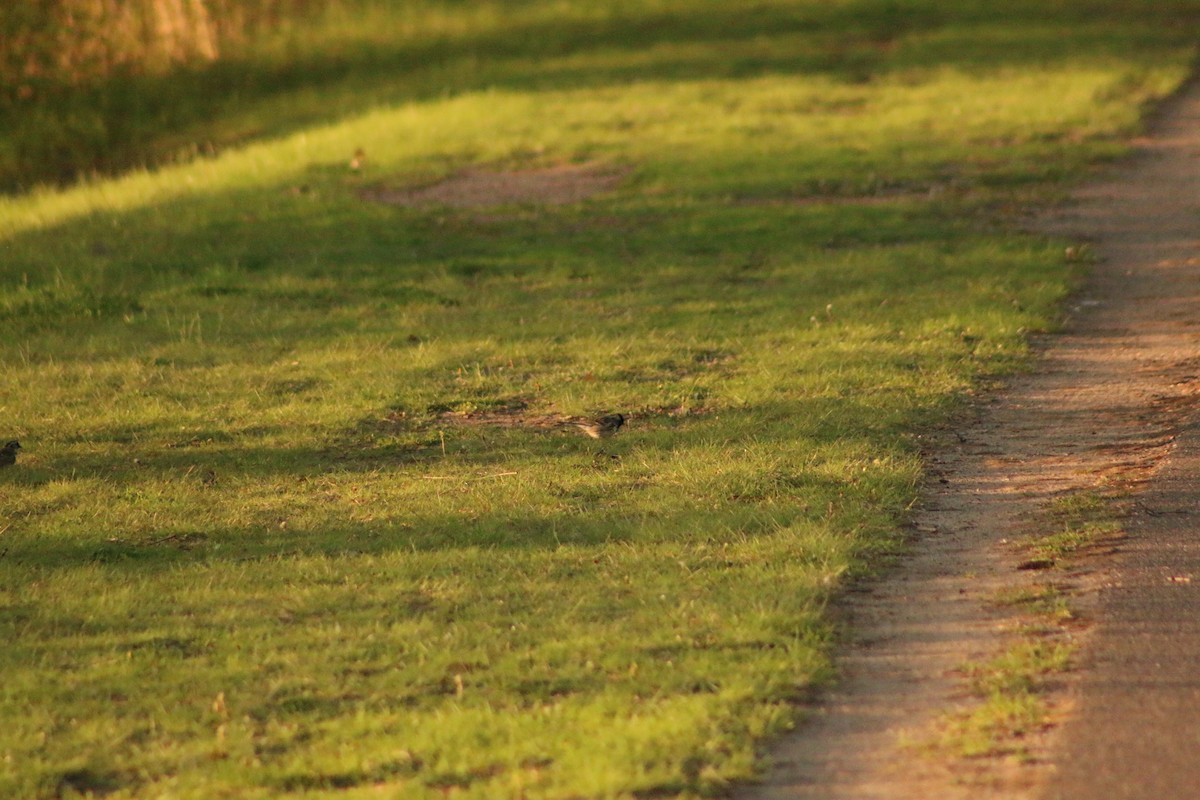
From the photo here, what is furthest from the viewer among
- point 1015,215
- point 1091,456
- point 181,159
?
point 181,159

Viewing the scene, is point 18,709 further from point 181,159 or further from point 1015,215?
point 181,159

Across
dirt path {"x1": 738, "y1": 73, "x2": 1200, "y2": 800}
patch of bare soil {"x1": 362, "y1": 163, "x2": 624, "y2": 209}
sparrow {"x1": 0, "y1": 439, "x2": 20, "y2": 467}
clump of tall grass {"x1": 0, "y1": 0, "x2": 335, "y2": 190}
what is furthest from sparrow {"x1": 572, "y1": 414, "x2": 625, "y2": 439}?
clump of tall grass {"x1": 0, "y1": 0, "x2": 335, "y2": 190}

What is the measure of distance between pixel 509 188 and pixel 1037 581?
962 cm

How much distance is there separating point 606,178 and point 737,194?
5.04ft

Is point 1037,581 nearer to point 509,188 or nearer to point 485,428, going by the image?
point 485,428

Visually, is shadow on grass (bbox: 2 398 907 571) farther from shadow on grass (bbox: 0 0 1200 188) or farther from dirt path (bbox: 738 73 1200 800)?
shadow on grass (bbox: 0 0 1200 188)

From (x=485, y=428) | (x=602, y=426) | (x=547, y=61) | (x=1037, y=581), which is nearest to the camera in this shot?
(x=1037, y=581)

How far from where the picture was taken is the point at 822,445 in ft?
23.3

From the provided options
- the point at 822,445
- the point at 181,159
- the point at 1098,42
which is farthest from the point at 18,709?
the point at 1098,42

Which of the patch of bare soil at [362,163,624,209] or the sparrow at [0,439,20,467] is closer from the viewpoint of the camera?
the sparrow at [0,439,20,467]

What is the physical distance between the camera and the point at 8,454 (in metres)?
7.10

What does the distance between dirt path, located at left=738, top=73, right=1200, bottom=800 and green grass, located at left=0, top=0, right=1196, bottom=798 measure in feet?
0.64

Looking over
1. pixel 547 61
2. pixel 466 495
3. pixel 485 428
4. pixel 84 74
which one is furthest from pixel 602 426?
pixel 547 61

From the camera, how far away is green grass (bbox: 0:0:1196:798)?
4.59 m
